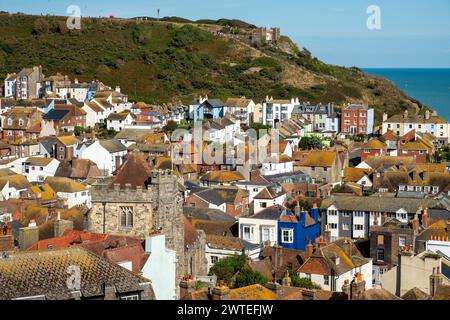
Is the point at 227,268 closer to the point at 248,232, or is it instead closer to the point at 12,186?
the point at 248,232

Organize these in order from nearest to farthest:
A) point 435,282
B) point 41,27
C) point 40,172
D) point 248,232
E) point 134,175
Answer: point 435,282
point 134,175
point 248,232
point 40,172
point 41,27

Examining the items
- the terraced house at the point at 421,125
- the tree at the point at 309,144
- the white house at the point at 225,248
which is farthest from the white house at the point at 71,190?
the terraced house at the point at 421,125

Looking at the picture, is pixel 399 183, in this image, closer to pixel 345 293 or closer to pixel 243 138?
pixel 243 138

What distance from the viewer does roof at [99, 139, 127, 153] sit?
199 feet

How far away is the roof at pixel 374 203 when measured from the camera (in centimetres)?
4150

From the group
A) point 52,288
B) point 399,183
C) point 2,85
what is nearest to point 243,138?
point 399,183

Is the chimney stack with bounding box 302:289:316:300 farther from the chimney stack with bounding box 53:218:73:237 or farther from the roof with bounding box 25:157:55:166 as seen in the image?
the roof with bounding box 25:157:55:166

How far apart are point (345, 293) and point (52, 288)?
8560mm

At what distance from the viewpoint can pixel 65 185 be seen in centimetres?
4891

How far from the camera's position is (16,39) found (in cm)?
10988

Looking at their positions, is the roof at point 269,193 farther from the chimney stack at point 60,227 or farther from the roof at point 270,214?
the chimney stack at point 60,227

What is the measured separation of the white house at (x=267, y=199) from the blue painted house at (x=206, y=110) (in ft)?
129

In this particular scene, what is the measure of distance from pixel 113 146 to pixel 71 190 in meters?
13.8

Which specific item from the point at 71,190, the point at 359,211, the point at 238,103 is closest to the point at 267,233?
the point at 359,211
